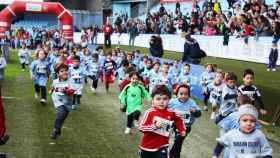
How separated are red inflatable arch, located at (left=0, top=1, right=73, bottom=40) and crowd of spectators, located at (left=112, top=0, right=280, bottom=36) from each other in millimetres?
6048

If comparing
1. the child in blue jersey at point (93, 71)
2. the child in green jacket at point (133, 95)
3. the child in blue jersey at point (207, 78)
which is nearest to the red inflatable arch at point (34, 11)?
the child in blue jersey at point (93, 71)

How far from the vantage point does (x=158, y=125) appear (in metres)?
7.89

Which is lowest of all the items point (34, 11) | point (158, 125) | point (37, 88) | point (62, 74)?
point (37, 88)

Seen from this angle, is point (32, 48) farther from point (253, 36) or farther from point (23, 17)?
point (253, 36)

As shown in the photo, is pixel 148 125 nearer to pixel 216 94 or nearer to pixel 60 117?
pixel 60 117

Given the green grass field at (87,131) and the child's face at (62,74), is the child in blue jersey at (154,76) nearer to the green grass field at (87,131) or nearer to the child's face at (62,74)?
the green grass field at (87,131)

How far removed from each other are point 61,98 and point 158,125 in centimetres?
484

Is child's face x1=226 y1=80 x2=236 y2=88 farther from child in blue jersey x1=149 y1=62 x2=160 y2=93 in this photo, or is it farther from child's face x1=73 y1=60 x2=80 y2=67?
child's face x1=73 y1=60 x2=80 y2=67

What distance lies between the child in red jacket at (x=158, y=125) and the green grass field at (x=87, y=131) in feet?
8.85

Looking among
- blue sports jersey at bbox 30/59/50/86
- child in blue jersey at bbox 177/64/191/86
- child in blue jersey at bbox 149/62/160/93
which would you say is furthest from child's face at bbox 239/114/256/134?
blue sports jersey at bbox 30/59/50/86

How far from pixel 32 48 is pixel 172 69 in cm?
3546

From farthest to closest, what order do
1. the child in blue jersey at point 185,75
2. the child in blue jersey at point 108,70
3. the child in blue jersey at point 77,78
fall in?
the child in blue jersey at point 108,70
the child in blue jersey at point 185,75
the child in blue jersey at point 77,78

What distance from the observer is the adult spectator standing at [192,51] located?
21562mm

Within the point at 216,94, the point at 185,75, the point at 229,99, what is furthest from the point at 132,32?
the point at 229,99
